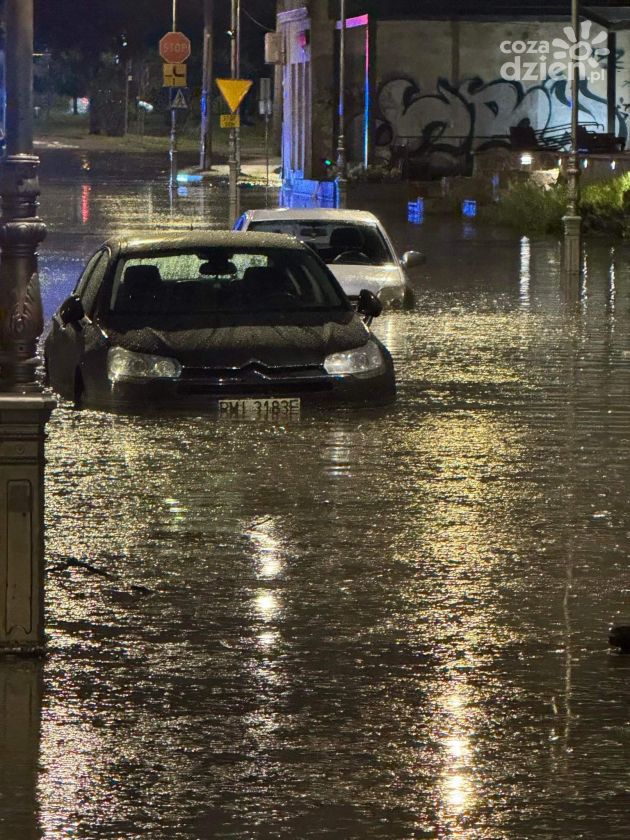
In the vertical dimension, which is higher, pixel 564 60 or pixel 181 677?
pixel 564 60

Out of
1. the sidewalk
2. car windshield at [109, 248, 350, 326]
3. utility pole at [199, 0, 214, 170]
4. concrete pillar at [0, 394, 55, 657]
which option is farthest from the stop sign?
concrete pillar at [0, 394, 55, 657]

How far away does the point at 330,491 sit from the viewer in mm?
12242

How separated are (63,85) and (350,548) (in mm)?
130062

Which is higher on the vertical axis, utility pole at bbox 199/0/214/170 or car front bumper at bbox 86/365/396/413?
utility pole at bbox 199/0/214/170

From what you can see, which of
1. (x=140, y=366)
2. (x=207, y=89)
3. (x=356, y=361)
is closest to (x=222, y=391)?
(x=140, y=366)

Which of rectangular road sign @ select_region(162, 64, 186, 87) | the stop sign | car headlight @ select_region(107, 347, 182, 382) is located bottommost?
car headlight @ select_region(107, 347, 182, 382)

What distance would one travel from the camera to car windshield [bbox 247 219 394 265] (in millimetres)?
23156

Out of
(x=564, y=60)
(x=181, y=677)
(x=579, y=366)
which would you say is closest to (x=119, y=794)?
(x=181, y=677)

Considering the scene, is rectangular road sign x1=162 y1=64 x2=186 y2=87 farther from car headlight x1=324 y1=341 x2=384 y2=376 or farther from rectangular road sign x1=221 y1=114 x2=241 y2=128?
car headlight x1=324 y1=341 x2=384 y2=376

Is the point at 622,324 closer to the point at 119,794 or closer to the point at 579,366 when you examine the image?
the point at 579,366

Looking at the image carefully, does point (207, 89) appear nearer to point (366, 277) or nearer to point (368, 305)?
point (366, 277)

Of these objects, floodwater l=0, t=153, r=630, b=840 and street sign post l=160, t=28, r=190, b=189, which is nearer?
floodwater l=0, t=153, r=630, b=840

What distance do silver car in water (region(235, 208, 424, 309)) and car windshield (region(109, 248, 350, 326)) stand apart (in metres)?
6.37

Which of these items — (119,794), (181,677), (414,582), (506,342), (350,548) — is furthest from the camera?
(506,342)
